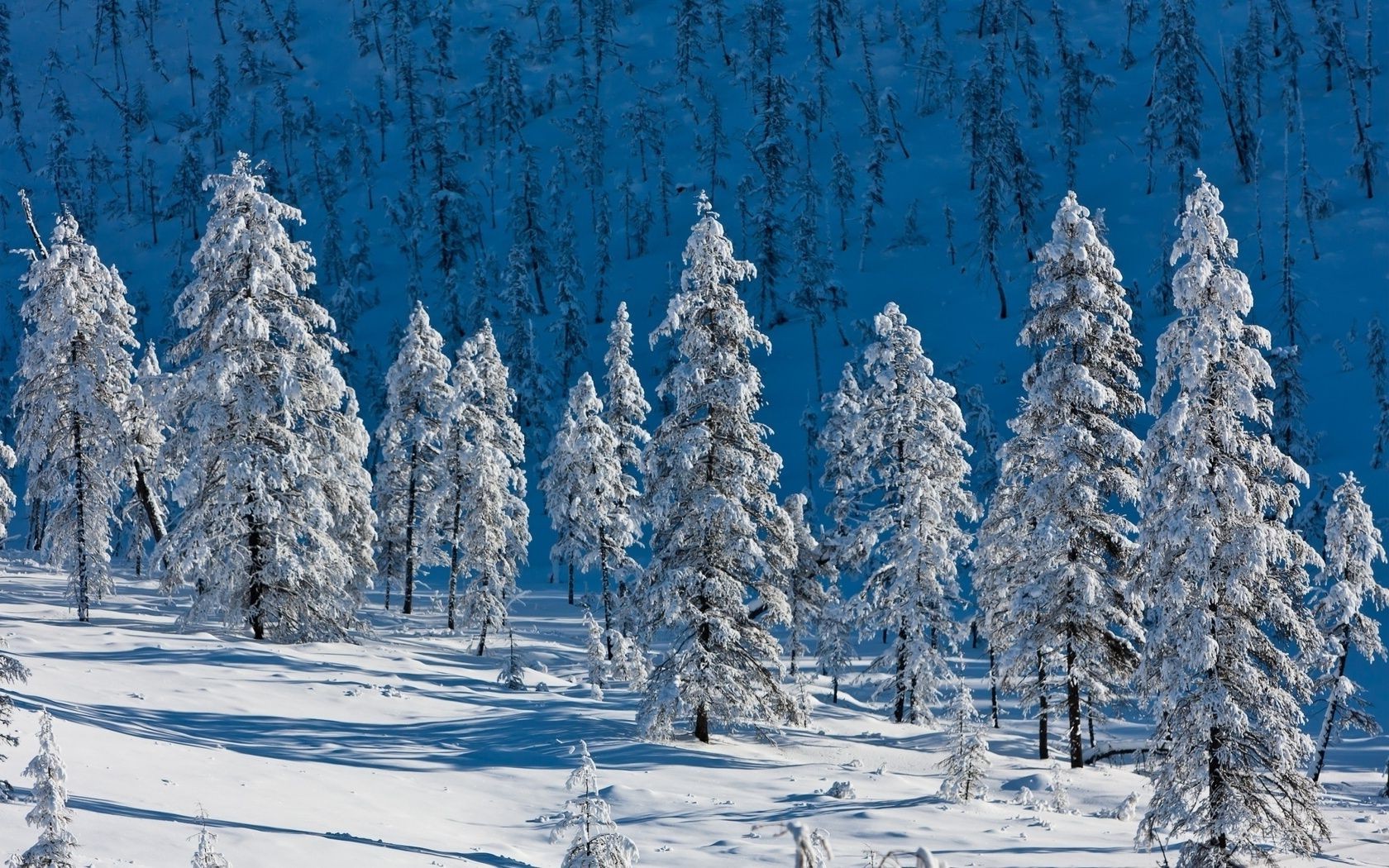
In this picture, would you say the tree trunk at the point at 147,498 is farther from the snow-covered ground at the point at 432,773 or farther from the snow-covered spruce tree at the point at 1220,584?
the snow-covered spruce tree at the point at 1220,584

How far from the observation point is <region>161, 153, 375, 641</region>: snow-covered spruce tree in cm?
2942

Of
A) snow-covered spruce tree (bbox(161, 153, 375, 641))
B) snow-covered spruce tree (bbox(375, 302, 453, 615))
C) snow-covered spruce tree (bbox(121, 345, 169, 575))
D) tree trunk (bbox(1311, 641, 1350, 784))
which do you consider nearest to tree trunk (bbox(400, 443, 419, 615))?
snow-covered spruce tree (bbox(375, 302, 453, 615))

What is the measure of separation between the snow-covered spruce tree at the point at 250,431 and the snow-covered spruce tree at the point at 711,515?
1052cm

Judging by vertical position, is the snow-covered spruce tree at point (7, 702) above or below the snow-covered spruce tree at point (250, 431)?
below

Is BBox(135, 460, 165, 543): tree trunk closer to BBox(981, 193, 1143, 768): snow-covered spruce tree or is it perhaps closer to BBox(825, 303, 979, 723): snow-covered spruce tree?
BBox(825, 303, 979, 723): snow-covered spruce tree

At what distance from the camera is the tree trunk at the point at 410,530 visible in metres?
49.4

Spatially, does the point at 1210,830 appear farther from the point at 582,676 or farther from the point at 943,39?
the point at 943,39

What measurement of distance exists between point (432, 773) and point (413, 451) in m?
29.4

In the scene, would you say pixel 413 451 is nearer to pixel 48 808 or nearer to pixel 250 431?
pixel 250 431

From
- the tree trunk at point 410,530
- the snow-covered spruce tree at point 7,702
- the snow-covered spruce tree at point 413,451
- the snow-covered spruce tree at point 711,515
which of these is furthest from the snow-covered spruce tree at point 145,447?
the snow-covered spruce tree at point 7,702

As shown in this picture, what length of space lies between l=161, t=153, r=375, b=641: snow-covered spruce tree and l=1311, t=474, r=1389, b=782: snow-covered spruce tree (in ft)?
91.0

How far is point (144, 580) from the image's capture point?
160 feet

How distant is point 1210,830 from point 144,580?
144 feet

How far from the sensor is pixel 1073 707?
2683 centimetres
